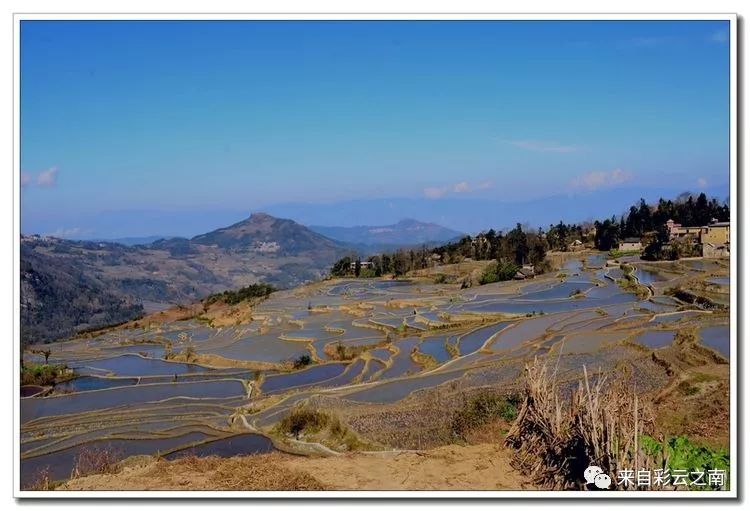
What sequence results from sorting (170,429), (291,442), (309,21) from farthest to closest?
(170,429)
(291,442)
(309,21)

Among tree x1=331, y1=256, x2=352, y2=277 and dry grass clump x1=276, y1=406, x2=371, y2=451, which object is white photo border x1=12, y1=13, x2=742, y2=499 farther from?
tree x1=331, y1=256, x2=352, y2=277

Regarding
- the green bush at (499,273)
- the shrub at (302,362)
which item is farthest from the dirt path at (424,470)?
the green bush at (499,273)

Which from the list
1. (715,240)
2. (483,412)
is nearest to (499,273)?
(715,240)

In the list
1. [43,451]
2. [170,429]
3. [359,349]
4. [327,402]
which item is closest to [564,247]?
[359,349]

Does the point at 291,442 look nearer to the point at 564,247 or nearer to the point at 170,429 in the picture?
the point at 170,429

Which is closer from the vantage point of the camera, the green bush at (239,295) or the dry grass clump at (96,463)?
the dry grass clump at (96,463)

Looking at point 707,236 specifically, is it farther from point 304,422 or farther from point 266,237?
point 266,237

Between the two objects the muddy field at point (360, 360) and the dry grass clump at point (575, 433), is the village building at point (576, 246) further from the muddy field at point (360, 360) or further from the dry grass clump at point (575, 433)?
the dry grass clump at point (575, 433)
